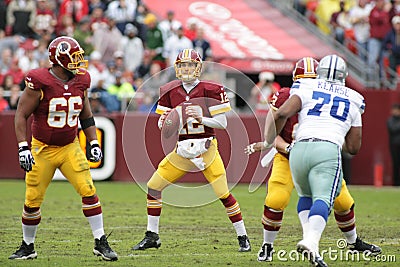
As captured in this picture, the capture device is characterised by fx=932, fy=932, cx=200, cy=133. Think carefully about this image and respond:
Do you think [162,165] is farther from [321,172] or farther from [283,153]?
[321,172]

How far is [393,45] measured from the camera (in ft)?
61.3

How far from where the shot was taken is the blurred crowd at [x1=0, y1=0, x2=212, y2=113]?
661 inches

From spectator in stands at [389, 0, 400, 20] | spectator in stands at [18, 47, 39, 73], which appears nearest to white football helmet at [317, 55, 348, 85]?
spectator in stands at [18, 47, 39, 73]

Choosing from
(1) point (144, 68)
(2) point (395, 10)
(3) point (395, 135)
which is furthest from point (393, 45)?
(1) point (144, 68)

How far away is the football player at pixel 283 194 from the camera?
795 centimetres

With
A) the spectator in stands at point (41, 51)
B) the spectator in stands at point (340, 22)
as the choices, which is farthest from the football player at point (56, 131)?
the spectator in stands at point (340, 22)

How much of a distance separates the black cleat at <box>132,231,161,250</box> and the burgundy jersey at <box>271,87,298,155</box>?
1.56 metres

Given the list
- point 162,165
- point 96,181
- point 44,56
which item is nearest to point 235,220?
point 162,165

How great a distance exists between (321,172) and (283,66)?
12.4 m

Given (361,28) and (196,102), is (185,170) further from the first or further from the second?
(361,28)

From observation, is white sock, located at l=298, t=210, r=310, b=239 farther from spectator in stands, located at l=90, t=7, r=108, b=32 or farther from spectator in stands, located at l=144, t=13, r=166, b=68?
spectator in stands, located at l=90, t=7, r=108, b=32

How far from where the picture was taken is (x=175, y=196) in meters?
10.3

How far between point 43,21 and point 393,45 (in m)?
7.05

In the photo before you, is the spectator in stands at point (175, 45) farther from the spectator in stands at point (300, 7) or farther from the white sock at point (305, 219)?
the white sock at point (305, 219)
